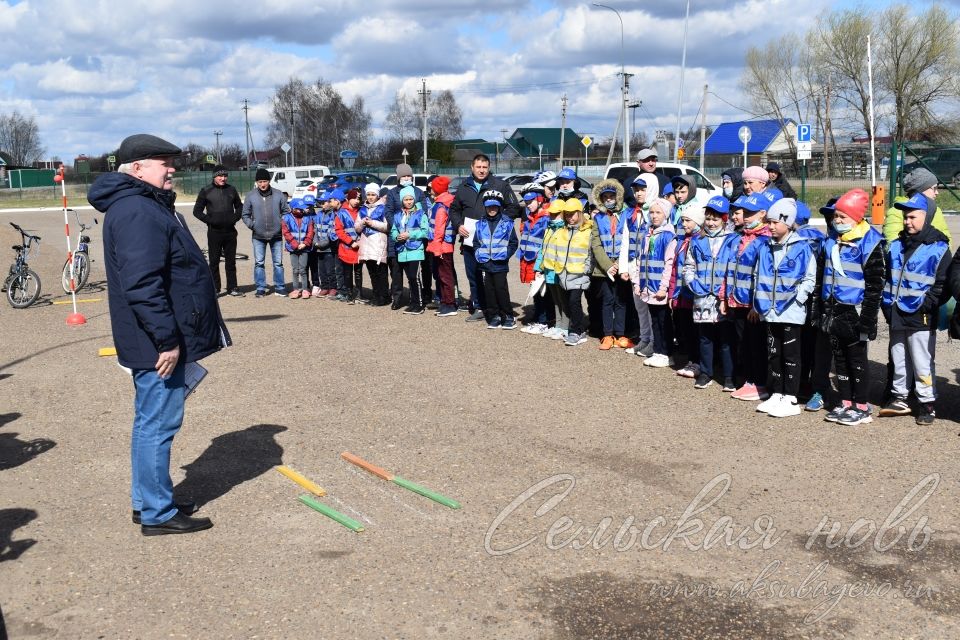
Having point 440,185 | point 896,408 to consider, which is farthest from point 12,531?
point 440,185

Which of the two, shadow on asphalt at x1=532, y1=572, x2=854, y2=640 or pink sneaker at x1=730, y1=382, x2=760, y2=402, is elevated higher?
pink sneaker at x1=730, y1=382, x2=760, y2=402

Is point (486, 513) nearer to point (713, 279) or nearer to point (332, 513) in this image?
point (332, 513)

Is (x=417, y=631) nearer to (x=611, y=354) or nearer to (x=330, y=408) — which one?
(x=330, y=408)

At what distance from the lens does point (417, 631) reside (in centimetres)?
416

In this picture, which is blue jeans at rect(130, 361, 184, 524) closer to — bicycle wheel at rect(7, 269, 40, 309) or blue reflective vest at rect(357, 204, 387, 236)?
blue reflective vest at rect(357, 204, 387, 236)

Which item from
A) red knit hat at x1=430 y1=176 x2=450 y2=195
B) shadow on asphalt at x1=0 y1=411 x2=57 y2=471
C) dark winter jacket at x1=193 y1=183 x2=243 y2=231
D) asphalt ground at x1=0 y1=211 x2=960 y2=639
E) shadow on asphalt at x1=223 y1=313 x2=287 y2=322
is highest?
red knit hat at x1=430 y1=176 x2=450 y2=195

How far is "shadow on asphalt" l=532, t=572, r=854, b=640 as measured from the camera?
412cm

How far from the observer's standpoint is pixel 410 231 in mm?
12383

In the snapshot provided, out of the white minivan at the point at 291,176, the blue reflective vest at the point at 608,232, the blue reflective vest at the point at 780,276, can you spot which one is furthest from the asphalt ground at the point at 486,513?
the white minivan at the point at 291,176

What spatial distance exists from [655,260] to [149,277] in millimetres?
5334

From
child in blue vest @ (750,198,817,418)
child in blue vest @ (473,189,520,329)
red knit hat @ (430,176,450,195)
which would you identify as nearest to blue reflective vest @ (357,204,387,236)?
red knit hat @ (430,176,450,195)

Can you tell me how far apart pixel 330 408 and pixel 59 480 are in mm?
2272

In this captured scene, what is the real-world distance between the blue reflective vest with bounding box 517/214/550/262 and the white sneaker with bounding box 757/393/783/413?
3.97 meters

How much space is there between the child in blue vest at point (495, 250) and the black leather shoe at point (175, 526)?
21.0ft
